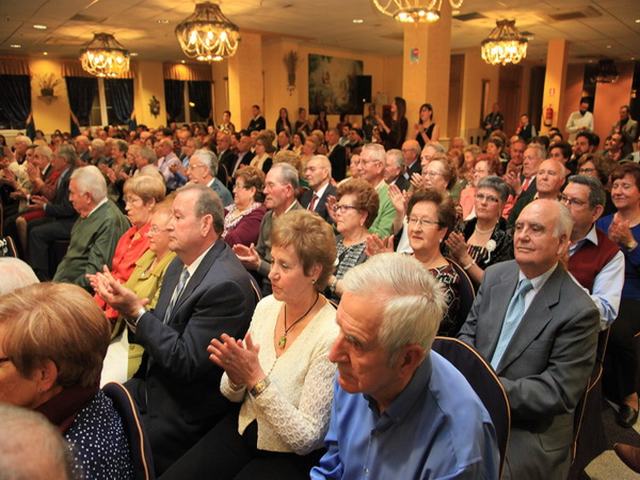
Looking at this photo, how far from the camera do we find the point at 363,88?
1714 cm

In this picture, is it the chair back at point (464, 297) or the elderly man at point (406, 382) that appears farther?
the chair back at point (464, 297)

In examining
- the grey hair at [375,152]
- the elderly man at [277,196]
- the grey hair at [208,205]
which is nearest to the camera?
the grey hair at [208,205]

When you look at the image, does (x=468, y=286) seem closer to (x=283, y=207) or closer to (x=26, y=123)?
(x=283, y=207)

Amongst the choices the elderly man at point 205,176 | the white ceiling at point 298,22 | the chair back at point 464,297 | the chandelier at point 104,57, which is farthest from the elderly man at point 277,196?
the chandelier at point 104,57

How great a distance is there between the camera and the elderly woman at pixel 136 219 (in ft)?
9.84

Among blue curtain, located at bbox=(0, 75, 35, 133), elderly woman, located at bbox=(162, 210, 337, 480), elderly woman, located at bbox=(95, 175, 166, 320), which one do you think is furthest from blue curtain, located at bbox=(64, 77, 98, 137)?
elderly woman, located at bbox=(162, 210, 337, 480)

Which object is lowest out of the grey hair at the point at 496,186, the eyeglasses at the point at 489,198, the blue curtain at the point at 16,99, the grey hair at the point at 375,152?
the eyeglasses at the point at 489,198

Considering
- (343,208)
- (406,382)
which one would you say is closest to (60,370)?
(406,382)

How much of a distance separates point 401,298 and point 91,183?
117 inches

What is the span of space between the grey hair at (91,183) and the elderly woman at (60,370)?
7.47 ft

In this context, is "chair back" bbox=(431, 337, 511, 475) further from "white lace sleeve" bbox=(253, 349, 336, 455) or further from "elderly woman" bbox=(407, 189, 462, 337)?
"elderly woman" bbox=(407, 189, 462, 337)

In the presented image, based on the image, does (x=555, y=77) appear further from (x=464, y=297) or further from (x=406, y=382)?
(x=406, y=382)

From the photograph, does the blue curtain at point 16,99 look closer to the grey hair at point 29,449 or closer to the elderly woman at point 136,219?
the elderly woman at point 136,219

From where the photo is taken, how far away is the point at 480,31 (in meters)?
11.2
